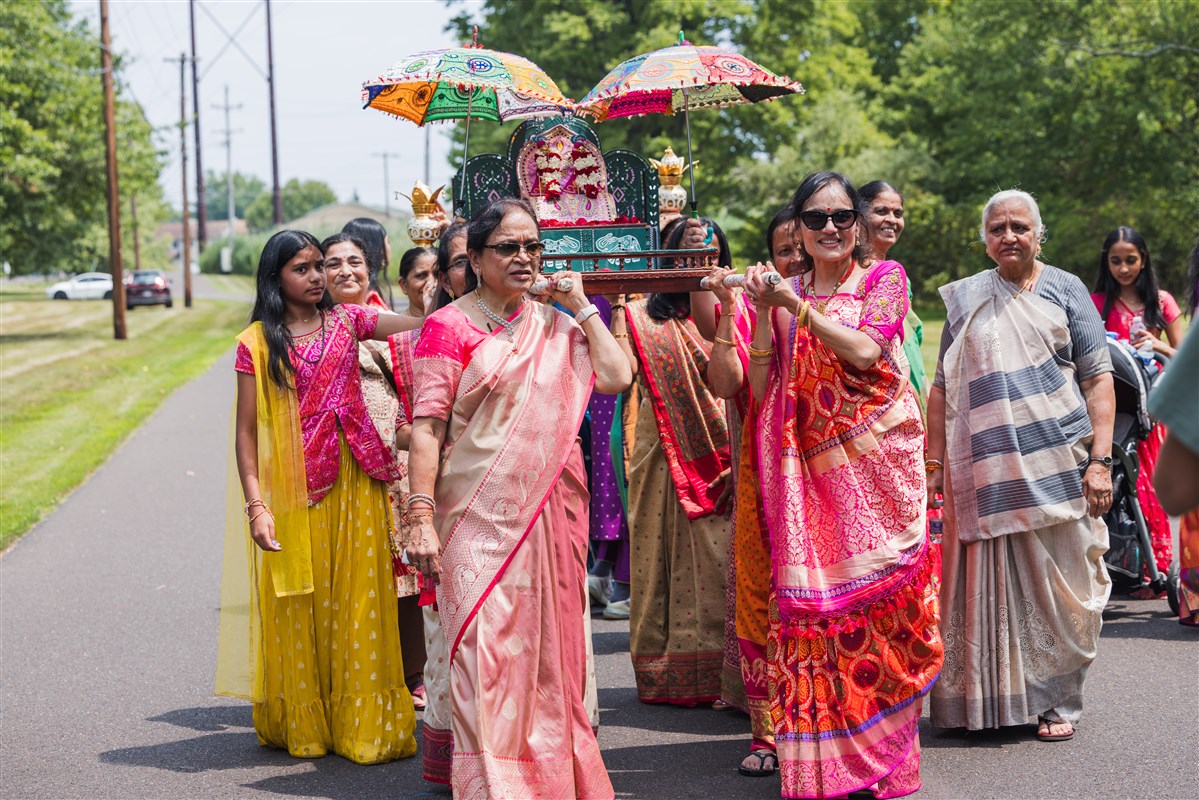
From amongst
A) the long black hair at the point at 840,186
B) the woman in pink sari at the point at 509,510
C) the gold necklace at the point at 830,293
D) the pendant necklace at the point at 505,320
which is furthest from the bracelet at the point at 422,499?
the long black hair at the point at 840,186

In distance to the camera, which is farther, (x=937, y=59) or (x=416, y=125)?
Answer: (x=937, y=59)

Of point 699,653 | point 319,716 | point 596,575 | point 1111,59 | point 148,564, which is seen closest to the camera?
point 319,716

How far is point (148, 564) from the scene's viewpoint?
938 centimetres

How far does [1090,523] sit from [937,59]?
40947mm

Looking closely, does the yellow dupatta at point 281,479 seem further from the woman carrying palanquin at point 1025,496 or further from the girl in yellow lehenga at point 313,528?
the woman carrying palanquin at point 1025,496

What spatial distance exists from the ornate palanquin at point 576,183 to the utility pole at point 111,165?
2568cm

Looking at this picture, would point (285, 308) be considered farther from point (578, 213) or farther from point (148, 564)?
point (148, 564)

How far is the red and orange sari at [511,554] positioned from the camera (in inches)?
171

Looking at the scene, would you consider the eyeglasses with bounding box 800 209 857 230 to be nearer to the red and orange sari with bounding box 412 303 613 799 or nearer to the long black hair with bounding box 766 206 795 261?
the long black hair with bounding box 766 206 795 261

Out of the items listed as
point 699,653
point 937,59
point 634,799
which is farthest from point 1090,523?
point 937,59

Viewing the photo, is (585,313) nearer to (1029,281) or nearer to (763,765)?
(763,765)

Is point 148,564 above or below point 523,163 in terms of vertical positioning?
below

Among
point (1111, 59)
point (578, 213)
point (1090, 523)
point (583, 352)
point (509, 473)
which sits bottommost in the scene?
point (1090, 523)

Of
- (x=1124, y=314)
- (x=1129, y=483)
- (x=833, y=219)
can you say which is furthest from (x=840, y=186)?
(x=1124, y=314)
